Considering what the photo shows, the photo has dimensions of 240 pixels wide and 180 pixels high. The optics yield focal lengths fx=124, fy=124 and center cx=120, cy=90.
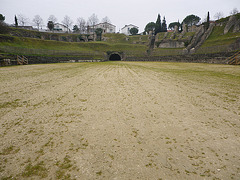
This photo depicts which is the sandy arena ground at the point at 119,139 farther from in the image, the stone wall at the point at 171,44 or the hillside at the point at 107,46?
the stone wall at the point at 171,44

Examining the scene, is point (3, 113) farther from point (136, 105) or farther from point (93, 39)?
point (93, 39)

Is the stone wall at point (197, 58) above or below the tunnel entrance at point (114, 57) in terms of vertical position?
below

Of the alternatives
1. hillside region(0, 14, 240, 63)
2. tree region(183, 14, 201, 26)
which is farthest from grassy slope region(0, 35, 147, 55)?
tree region(183, 14, 201, 26)

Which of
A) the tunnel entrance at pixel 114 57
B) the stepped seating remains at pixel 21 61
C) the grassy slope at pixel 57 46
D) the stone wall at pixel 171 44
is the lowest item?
the stepped seating remains at pixel 21 61

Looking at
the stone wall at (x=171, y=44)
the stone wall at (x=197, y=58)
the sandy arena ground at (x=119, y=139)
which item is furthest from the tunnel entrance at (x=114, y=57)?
the sandy arena ground at (x=119, y=139)

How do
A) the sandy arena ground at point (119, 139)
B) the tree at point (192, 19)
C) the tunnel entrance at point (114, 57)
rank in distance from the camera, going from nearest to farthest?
the sandy arena ground at point (119, 139), the tunnel entrance at point (114, 57), the tree at point (192, 19)

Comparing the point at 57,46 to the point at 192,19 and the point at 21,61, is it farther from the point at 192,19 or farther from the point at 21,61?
the point at 192,19

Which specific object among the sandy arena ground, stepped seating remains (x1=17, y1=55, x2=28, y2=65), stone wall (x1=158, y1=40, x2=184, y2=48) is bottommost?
the sandy arena ground

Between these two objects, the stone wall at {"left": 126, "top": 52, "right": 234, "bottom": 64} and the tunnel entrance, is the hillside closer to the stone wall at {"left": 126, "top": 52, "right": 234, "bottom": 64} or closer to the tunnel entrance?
the stone wall at {"left": 126, "top": 52, "right": 234, "bottom": 64}

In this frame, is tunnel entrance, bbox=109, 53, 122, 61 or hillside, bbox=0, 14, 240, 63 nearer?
hillside, bbox=0, 14, 240, 63

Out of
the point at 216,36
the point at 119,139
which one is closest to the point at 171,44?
the point at 216,36

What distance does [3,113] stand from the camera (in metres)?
4.41

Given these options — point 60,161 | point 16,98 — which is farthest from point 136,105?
point 16,98

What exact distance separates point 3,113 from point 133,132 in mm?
4614
